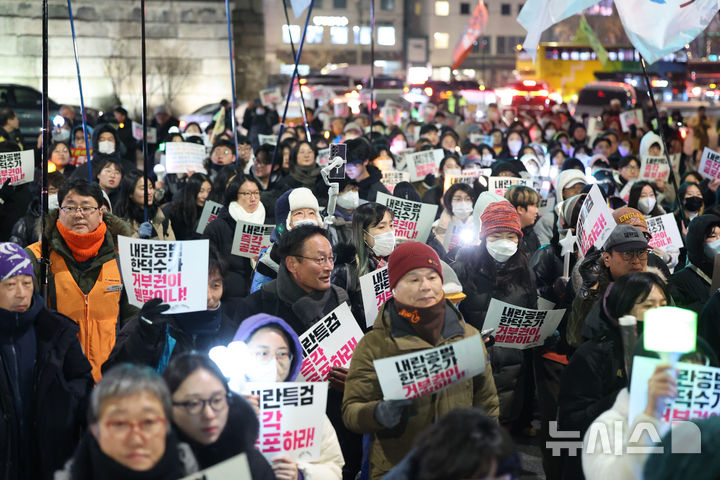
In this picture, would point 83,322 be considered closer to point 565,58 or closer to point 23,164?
point 23,164

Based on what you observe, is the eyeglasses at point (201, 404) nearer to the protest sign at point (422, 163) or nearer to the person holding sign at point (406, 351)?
the person holding sign at point (406, 351)

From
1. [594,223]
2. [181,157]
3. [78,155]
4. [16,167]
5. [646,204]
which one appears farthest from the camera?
[78,155]

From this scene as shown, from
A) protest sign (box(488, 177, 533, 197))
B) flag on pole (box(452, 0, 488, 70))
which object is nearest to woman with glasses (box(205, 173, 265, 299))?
protest sign (box(488, 177, 533, 197))

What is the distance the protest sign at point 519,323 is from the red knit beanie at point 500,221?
0.57 metres

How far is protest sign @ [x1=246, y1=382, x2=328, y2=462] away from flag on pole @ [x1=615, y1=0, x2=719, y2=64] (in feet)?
16.7

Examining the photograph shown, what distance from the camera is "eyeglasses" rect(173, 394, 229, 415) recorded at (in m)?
3.11

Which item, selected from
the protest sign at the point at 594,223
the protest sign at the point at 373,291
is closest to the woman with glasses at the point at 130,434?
the protest sign at the point at 373,291

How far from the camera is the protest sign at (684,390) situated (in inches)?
123

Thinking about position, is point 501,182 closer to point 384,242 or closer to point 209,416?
point 384,242

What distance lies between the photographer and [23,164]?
8820 millimetres

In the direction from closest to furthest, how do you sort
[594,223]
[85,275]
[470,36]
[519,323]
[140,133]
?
[85,275] < [519,323] < [594,223] < [140,133] < [470,36]

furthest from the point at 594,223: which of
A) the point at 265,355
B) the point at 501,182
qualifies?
the point at 501,182

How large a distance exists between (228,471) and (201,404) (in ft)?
1.06

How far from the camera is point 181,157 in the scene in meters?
10.8
